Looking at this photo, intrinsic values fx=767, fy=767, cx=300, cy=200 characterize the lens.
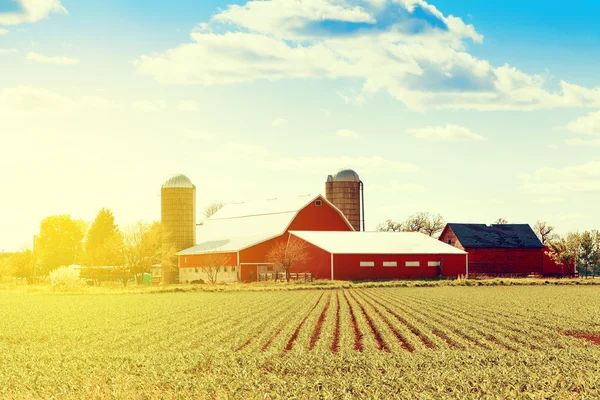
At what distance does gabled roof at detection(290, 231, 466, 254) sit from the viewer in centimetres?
6650

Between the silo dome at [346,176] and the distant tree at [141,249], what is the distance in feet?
70.3

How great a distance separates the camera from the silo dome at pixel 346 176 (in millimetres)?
87750

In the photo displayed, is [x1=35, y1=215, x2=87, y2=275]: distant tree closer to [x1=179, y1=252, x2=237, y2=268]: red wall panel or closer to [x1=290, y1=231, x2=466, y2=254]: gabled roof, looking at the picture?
[x1=179, y1=252, x2=237, y2=268]: red wall panel

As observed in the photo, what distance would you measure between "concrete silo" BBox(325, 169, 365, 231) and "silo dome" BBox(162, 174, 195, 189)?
666 inches

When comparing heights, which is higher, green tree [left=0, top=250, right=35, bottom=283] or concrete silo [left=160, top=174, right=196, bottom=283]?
concrete silo [left=160, top=174, right=196, bottom=283]

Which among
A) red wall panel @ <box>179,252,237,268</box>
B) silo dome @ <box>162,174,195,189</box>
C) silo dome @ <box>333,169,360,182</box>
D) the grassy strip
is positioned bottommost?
the grassy strip

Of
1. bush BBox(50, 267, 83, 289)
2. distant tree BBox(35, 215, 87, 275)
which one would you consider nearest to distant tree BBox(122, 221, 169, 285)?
bush BBox(50, 267, 83, 289)

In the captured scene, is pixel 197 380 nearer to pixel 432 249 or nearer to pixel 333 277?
pixel 333 277

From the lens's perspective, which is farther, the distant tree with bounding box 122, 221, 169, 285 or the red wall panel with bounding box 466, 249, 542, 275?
the red wall panel with bounding box 466, 249, 542, 275

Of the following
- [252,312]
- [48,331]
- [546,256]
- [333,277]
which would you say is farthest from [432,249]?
[48,331]

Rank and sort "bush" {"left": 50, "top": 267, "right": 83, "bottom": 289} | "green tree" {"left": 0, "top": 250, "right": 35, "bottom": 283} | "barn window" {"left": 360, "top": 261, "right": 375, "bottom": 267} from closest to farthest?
"bush" {"left": 50, "top": 267, "right": 83, "bottom": 289} < "barn window" {"left": 360, "top": 261, "right": 375, "bottom": 267} < "green tree" {"left": 0, "top": 250, "right": 35, "bottom": 283}

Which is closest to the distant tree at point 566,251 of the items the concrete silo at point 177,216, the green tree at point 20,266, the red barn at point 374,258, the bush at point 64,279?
the red barn at point 374,258

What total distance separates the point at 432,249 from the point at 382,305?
3346cm

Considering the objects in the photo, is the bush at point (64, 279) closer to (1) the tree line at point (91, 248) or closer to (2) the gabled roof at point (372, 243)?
(1) the tree line at point (91, 248)
